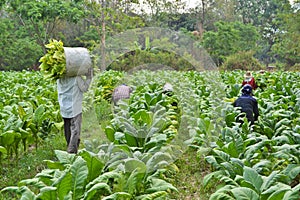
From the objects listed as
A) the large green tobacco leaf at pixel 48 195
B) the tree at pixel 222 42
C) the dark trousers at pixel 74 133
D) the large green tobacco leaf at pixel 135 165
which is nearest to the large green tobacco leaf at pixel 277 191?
the large green tobacco leaf at pixel 135 165

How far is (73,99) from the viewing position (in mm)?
6047

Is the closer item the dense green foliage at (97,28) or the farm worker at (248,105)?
the farm worker at (248,105)

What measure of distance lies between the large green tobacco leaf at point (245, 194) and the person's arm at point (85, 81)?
3.32 m

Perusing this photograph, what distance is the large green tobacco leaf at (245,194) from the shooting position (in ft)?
11.1

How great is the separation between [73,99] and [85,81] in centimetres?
33

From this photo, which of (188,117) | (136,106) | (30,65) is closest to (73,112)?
(136,106)

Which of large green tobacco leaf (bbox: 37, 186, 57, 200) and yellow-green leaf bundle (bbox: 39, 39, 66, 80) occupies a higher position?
yellow-green leaf bundle (bbox: 39, 39, 66, 80)

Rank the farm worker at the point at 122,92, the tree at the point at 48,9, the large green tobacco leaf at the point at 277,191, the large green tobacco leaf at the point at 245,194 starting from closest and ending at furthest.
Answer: the large green tobacco leaf at the point at 277,191
the large green tobacco leaf at the point at 245,194
the farm worker at the point at 122,92
the tree at the point at 48,9

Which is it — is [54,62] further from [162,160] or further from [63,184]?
[63,184]

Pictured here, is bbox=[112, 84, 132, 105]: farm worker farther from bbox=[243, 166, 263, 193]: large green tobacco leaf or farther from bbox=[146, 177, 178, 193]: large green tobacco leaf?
bbox=[243, 166, 263, 193]: large green tobacco leaf

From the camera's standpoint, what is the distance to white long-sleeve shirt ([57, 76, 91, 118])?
19.9ft

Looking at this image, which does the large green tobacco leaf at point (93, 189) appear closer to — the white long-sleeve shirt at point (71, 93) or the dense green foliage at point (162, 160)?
the dense green foliage at point (162, 160)

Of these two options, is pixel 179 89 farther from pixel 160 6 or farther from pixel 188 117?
pixel 188 117

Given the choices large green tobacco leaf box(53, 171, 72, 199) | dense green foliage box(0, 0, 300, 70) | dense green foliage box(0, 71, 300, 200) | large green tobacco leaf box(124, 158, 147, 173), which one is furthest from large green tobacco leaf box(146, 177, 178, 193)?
dense green foliage box(0, 0, 300, 70)
